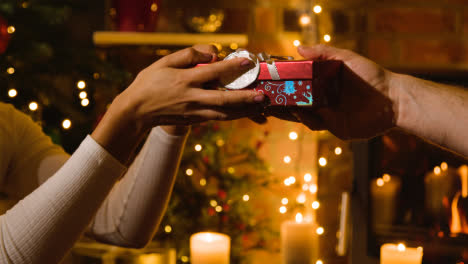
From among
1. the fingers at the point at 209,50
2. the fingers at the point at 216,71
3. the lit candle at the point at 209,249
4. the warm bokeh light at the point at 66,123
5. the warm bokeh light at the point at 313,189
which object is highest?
the fingers at the point at 209,50

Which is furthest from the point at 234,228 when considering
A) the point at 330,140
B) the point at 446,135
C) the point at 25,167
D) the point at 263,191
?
the point at 446,135

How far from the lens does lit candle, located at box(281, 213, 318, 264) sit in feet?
4.45

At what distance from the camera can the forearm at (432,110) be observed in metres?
0.83

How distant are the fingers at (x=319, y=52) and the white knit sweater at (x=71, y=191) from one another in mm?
278

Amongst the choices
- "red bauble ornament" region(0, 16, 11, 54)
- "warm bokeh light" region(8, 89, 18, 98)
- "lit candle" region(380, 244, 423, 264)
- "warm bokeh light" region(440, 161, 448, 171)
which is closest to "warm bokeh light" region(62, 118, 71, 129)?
"warm bokeh light" region(8, 89, 18, 98)

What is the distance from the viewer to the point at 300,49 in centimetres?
81

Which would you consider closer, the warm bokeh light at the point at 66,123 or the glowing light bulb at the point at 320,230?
→ the warm bokeh light at the point at 66,123

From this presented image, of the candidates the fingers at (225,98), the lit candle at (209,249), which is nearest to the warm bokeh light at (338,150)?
the lit candle at (209,249)

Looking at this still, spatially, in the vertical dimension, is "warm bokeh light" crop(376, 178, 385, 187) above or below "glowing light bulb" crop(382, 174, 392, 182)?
below

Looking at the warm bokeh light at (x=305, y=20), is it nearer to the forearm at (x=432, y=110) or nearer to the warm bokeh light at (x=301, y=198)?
the warm bokeh light at (x=301, y=198)

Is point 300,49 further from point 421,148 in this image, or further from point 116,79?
point 421,148

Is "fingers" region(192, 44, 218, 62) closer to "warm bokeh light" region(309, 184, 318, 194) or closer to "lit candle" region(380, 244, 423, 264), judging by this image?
"lit candle" region(380, 244, 423, 264)

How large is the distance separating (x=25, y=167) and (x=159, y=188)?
29cm

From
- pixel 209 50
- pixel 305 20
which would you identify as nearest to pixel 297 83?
pixel 209 50
